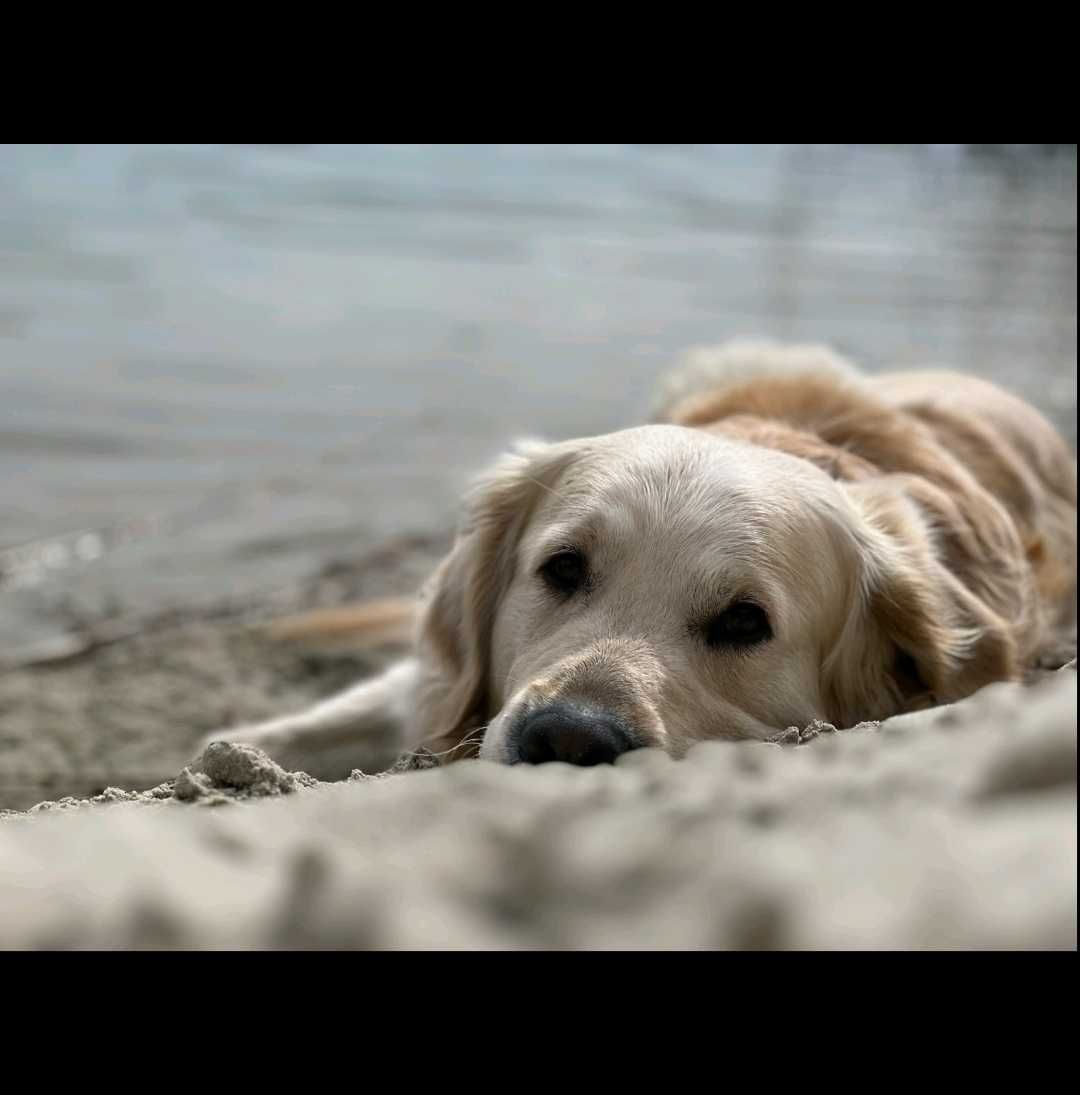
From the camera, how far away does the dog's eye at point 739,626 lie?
9.05ft

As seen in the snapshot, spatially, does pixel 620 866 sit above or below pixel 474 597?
above

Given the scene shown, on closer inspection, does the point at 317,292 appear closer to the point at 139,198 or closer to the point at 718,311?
the point at 718,311

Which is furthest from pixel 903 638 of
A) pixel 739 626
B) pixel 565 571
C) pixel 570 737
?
pixel 570 737

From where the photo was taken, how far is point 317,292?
9352 millimetres

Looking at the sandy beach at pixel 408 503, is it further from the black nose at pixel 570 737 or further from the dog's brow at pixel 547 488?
the dog's brow at pixel 547 488

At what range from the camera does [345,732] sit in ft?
13.6

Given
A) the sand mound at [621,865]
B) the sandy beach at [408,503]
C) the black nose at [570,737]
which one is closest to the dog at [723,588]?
the black nose at [570,737]

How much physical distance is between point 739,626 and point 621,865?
1.67 meters

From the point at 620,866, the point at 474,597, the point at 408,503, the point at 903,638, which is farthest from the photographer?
the point at 408,503

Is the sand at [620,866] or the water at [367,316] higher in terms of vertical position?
the sand at [620,866]

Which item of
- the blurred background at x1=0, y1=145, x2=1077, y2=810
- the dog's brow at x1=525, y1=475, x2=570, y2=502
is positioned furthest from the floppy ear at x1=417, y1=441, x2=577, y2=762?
the blurred background at x1=0, y1=145, x2=1077, y2=810

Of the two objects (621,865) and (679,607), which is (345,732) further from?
(621,865)

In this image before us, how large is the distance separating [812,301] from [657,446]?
22.8 feet

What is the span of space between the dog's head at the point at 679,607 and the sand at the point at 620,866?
3.28 feet
